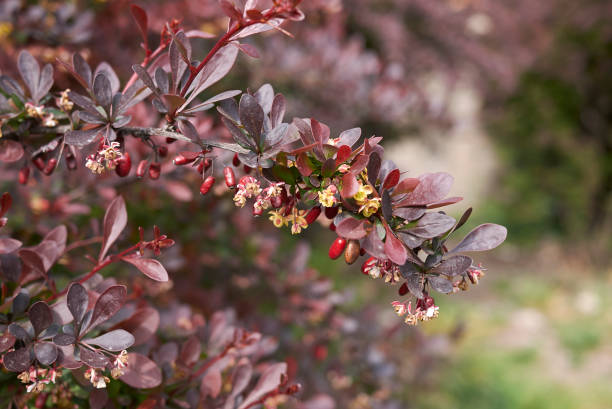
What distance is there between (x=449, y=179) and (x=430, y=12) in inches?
140

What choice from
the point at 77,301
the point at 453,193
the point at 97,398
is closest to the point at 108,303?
the point at 77,301

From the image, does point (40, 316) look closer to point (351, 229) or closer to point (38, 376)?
point (38, 376)

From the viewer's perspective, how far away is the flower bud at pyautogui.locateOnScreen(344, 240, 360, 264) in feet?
1.80

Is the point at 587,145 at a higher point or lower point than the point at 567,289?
higher

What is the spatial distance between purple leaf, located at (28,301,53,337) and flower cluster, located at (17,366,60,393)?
5 centimetres

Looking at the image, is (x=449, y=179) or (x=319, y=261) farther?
(x=319, y=261)

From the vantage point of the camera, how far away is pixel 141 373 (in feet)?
2.21

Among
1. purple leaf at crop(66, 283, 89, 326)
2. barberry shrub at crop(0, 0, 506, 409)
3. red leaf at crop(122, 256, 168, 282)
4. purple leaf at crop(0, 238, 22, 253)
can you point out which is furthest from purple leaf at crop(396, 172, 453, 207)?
purple leaf at crop(0, 238, 22, 253)

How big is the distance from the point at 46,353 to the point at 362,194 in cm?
43

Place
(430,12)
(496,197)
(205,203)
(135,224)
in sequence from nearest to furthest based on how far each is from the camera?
1. (135,224)
2. (205,203)
3. (430,12)
4. (496,197)

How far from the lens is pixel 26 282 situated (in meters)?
0.76

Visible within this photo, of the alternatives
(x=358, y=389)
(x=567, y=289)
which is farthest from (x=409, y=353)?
(x=567, y=289)

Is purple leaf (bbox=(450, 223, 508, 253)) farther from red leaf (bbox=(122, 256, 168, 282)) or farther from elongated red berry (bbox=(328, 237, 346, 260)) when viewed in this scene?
red leaf (bbox=(122, 256, 168, 282))

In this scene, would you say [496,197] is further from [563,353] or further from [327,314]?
[327,314]
